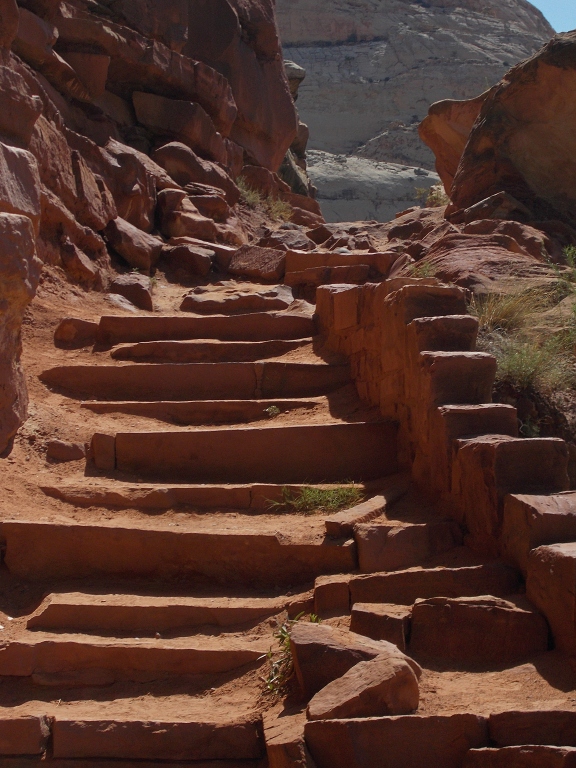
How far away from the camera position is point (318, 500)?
14.0 feet

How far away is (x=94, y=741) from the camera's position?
3053mm

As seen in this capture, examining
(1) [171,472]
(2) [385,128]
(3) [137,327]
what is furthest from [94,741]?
(2) [385,128]

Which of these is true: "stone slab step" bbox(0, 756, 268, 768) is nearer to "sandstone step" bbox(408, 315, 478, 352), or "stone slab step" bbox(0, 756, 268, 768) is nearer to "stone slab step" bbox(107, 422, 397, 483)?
"stone slab step" bbox(107, 422, 397, 483)

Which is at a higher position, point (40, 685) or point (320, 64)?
point (320, 64)

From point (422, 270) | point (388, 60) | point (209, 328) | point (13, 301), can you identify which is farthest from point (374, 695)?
point (388, 60)

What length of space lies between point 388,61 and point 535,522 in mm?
35033

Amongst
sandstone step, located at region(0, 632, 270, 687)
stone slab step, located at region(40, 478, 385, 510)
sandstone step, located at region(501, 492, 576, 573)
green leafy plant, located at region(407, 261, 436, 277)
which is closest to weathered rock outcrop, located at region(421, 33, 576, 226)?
green leafy plant, located at region(407, 261, 436, 277)

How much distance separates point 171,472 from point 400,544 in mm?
1568

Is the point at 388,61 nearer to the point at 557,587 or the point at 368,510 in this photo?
the point at 368,510

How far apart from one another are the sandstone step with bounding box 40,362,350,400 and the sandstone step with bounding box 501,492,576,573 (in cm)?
222

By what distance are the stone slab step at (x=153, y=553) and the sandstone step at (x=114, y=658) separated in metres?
0.47

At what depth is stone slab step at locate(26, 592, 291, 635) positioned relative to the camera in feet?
11.8

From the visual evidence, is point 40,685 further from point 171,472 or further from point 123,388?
point 123,388

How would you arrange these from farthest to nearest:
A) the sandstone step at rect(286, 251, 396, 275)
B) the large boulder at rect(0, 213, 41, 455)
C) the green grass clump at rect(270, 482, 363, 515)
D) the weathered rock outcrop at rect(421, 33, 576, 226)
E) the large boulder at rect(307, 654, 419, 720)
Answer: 1. the weathered rock outcrop at rect(421, 33, 576, 226)
2. the sandstone step at rect(286, 251, 396, 275)
3. the green grass clump at rect(270, 482, 363, 515)
4. the large boulder at rect(0, 213, 41, 455)
5. the large boulder at rect(307, 654, 419, 720)
